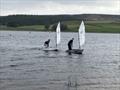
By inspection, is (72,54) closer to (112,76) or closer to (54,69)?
(54,69)

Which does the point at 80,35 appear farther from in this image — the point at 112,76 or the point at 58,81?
the point at 58,81

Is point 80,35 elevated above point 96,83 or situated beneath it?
elevated above

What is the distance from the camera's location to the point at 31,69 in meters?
45.8

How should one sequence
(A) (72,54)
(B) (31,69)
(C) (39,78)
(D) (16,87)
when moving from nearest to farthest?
(D) (16,87)
(C) (39,78)
(B) (31,69)
(A) (72,54)

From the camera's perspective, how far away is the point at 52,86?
33250 mm

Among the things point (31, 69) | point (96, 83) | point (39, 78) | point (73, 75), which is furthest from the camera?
point (31, 69)

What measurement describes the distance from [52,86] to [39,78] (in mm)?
5068

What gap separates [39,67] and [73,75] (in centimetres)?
816

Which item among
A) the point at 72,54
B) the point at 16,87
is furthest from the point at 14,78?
the point at 72,54

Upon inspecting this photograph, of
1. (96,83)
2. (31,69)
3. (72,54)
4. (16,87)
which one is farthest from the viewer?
(72,54)

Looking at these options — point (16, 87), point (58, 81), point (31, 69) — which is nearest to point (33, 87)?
point (16, 87)

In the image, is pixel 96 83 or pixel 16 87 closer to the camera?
pixel 16 87

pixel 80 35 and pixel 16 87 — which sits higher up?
pixel 80 35

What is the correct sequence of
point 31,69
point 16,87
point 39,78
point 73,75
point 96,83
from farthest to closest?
point 31,69
point 73,75
point 39,78
point 96,83
point 16,87
